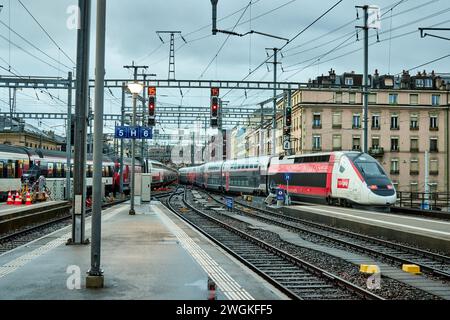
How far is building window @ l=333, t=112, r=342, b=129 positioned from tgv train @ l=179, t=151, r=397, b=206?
21.3 meters

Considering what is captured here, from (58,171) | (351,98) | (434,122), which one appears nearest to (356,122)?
(351,98)

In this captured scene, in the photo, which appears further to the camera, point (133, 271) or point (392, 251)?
point (392, 251)

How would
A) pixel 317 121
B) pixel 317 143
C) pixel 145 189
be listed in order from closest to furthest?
1. pixel 145 189
2. pixel 317 121
3. pixel 317 143

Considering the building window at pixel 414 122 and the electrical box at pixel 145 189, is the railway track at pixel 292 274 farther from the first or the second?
the building window at pixel 414 122

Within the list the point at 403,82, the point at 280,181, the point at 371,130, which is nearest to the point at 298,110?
the point at 371,130

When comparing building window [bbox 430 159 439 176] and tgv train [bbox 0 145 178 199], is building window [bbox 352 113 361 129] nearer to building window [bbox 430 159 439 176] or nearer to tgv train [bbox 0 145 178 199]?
building window [bbox 430 159 439 176]

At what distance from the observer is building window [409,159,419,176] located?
6706cm

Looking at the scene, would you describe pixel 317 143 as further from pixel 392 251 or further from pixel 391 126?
pixel 392 251

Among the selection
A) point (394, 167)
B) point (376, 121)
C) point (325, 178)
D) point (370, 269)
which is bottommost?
point (370, 269)

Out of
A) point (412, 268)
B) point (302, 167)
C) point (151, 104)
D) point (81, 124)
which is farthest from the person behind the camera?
point (302, 167)

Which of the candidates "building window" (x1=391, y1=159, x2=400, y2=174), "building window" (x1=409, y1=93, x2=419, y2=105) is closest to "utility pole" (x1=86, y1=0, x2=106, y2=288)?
"building window" (x1=391, y1=159, x2=400, y2=174)

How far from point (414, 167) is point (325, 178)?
41510mm

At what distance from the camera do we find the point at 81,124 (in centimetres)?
1371

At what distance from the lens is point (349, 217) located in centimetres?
2144
